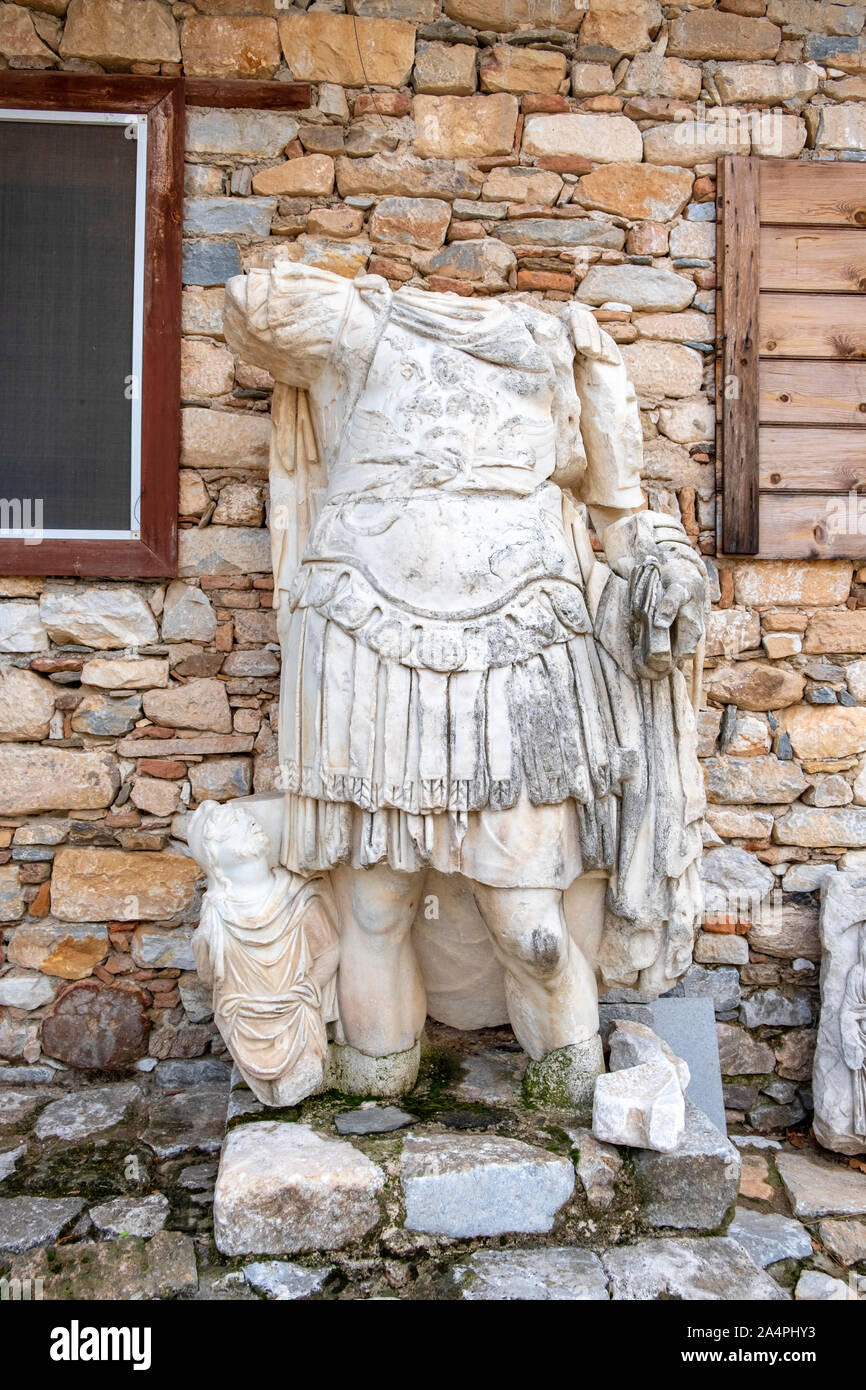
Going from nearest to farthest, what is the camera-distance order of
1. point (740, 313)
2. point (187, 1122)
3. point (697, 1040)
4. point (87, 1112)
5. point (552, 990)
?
point (552, 990) → point (187, 1122) → point (87, 1112) → point (697, 1040) → point (740, 313)

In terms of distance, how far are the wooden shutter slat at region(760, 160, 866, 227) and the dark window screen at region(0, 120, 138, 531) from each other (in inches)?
83.9

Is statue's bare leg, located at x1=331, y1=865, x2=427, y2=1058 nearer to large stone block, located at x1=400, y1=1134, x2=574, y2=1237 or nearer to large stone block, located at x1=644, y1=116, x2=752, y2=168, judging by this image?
large stone block, located at x1=400, y1=1134, x2=574, y2=1237

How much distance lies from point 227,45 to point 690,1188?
3647 millimetres

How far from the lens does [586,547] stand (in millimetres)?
2648

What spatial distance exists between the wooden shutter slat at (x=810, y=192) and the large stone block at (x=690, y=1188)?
2.98m

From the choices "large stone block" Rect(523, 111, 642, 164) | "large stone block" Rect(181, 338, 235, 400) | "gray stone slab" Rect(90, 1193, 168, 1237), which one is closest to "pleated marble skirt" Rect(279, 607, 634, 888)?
"gray stone slab" Rect(90, 1193, 168, 1237)

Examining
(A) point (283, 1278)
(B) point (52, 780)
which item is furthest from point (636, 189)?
(A) point (283, 1278)

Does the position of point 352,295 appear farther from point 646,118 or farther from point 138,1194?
point 138,1194

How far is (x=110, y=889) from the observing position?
11.3 feet

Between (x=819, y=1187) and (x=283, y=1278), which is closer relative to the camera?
(x=283, y=1278)

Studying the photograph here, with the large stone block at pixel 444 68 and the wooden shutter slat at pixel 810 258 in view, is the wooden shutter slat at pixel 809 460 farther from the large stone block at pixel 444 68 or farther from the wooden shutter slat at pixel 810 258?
the large stone block at pixel 444 68

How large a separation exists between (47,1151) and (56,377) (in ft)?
7.65

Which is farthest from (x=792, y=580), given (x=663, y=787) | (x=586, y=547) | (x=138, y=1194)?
(x=138, y=1194)

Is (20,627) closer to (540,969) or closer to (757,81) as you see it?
(540,969)
